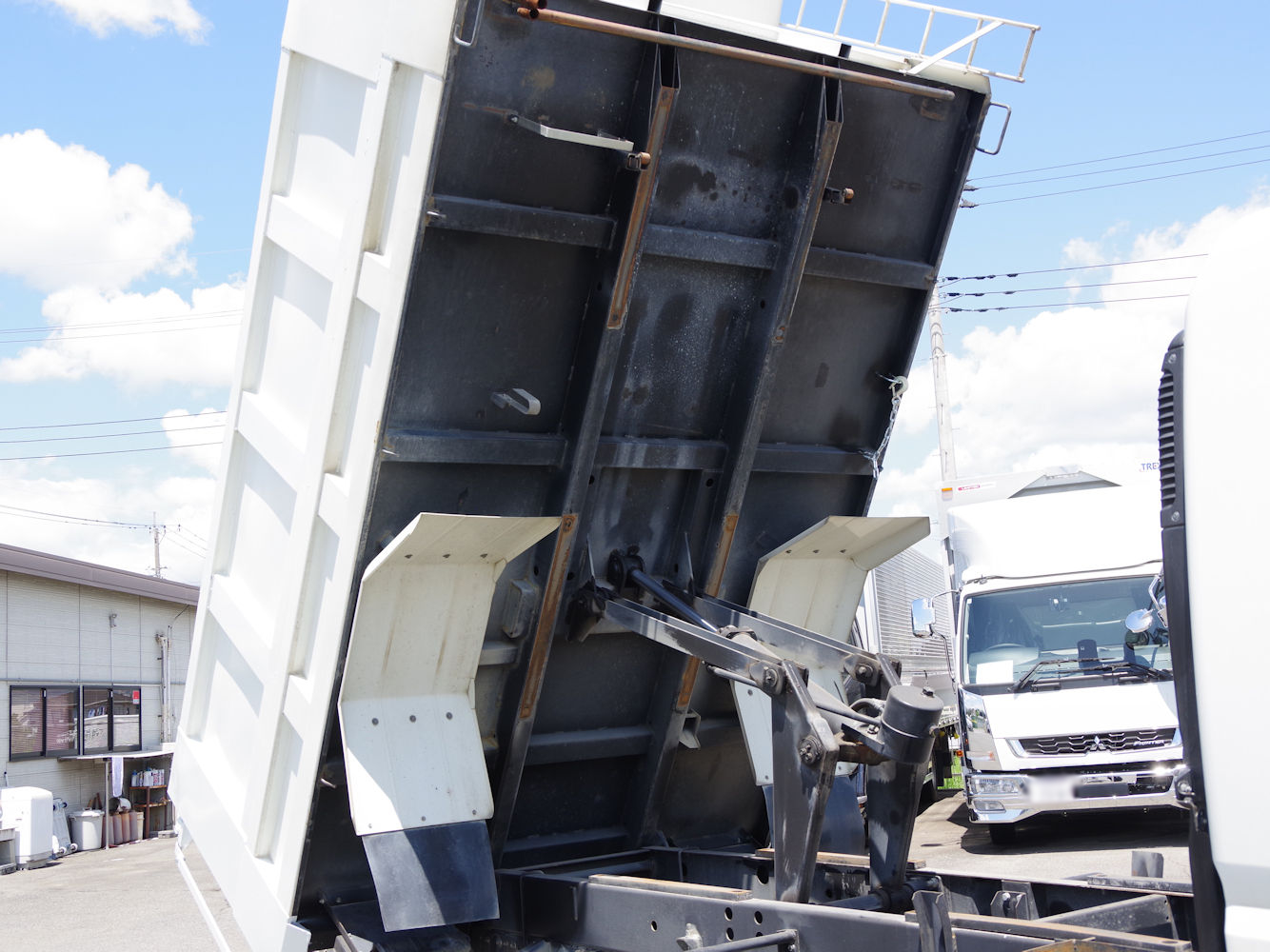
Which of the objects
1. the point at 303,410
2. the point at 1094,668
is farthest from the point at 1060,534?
the point at 303,410

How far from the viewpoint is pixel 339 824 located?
12.8ft

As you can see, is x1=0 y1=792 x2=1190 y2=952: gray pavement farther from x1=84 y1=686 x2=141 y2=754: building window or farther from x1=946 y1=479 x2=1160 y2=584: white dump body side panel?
x1=84 y1=686 x2=141 y2=754: building window

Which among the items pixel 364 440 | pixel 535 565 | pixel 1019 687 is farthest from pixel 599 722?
pixel 1019 687

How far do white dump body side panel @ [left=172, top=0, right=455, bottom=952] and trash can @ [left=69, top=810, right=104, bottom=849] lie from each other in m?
13.2

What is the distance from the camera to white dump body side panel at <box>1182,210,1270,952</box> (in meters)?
2.22

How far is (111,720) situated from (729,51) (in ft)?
58.8

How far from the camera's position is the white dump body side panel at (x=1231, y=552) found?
2.22 metres

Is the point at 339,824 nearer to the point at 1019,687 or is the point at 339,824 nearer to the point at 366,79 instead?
the point at 366,79

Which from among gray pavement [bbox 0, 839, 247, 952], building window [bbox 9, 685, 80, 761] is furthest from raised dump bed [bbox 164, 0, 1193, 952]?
building window [bbox 9, 685, 80, 761]

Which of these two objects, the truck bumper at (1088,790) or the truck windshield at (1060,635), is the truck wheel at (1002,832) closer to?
the truck bumper at (1088,790)

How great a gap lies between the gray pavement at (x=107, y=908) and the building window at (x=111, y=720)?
3.61 m

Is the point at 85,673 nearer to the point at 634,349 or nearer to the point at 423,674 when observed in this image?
the point at 423,674

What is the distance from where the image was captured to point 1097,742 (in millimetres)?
8945

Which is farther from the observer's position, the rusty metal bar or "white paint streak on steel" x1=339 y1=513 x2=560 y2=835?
"white paint streak on steel" x1=339 y1=513 x2=560 y2=835
